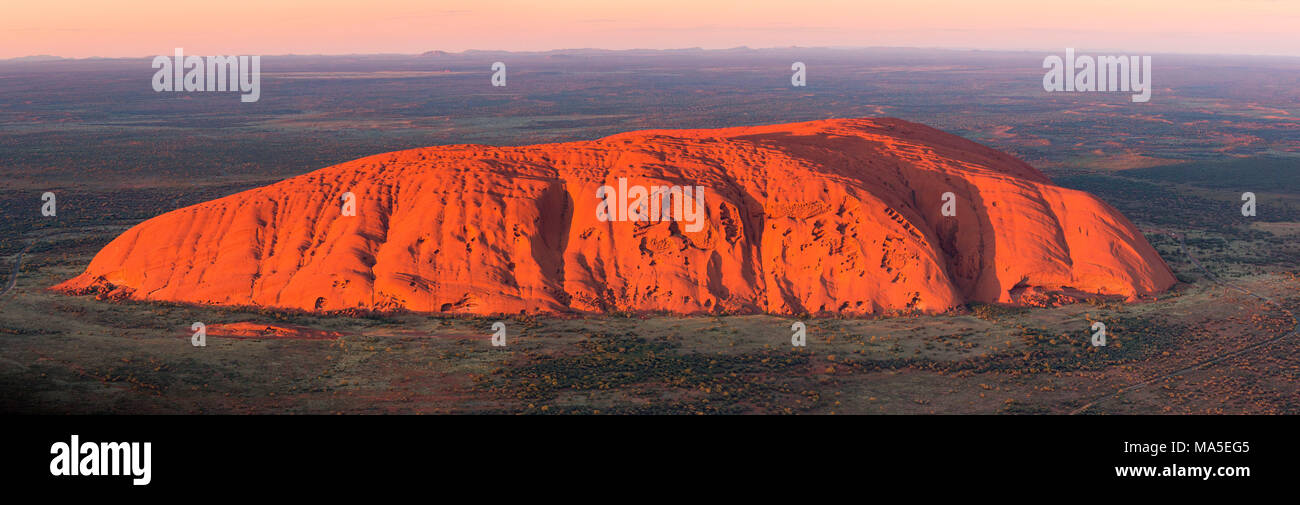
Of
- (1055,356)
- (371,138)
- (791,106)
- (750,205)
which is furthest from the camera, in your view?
(791,106)

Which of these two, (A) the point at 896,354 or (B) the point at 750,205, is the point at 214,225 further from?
(A) the point at 896,354

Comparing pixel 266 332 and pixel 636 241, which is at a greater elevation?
pixel 636 241

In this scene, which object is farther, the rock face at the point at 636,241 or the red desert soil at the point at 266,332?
the rock face at the point at 636,241

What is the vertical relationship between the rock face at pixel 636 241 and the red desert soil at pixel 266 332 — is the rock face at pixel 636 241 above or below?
above

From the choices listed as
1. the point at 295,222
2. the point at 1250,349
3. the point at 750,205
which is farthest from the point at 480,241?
the point at 1250,349

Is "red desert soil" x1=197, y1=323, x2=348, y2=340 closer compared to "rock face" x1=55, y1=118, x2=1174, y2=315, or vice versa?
"red desert soil" x1=197, y1=323, x2=348, y2=340

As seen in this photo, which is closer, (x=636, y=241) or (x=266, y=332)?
(x=266, y=332)

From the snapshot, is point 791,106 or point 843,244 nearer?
point 843,244

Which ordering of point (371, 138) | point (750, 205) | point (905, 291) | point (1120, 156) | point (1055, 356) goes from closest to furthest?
1. point (1055, 356)
2. point (905, 291)
3. point (750, 205)
4. point (1120, 156)
5. point (371, 138)
